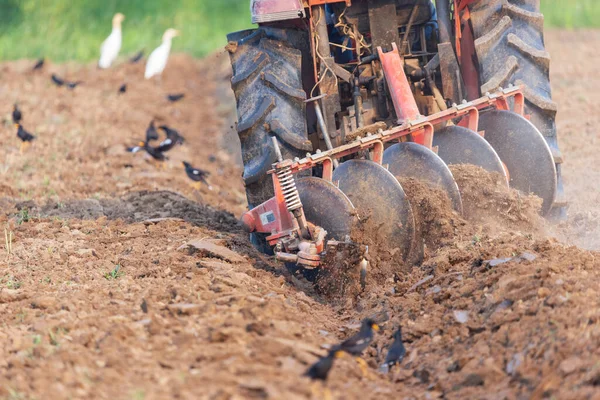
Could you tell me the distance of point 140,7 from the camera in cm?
2427

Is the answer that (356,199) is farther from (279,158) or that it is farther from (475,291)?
(475,291)

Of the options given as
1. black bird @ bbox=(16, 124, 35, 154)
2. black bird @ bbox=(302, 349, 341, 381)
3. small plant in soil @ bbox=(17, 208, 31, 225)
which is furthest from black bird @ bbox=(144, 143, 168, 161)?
black bird @ bbox=(302, 349, 341, 381)

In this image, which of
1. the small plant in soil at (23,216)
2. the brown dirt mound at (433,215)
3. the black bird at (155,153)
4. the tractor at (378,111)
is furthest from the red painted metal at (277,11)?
the black bird at (155,153)

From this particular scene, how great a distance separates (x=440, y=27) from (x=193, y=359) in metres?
3.43

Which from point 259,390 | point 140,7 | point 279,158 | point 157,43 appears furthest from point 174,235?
point 140,7

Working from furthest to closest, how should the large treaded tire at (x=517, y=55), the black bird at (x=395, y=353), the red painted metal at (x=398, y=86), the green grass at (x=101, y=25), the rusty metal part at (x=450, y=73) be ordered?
the green grass at (x=101, y=25), the rusty metal part at (x=450, y=73), the large treaded tire at (x=517, y=55), the red painted metal at (x=398, y=86), the black bird at (x=395, y=353)

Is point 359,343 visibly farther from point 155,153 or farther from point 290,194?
point 155,153

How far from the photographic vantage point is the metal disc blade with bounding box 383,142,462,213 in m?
5.73

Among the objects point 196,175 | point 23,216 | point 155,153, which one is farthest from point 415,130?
point 155,153

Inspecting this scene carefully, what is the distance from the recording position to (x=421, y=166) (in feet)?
19.2

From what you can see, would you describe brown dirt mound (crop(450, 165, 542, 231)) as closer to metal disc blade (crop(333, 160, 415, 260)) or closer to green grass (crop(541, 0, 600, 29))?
metal disc blade (crop(333, 160, 415, 260))

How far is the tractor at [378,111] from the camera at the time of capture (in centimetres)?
565

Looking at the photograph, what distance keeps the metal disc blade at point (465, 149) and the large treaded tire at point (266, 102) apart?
2.72 feet

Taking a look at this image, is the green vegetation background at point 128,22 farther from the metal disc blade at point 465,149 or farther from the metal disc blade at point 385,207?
the metal disc blade at point 385,207
